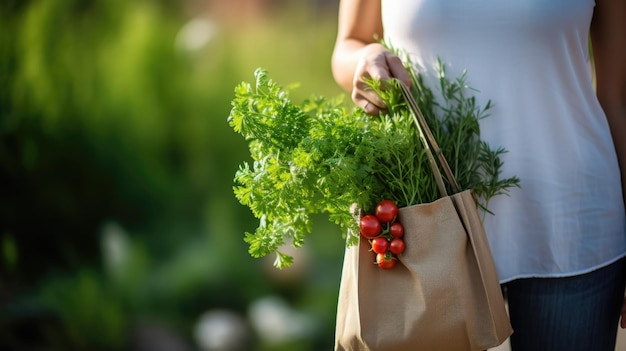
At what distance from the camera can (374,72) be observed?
1195 mm

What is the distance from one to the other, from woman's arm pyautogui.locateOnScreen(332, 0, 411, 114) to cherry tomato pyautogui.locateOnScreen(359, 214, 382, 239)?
196 mm

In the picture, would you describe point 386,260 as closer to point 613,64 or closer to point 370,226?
point 370,226

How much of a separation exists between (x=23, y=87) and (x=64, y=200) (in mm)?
454

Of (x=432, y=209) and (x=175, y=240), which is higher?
(x=175, y=240)

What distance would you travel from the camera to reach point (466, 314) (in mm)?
1149

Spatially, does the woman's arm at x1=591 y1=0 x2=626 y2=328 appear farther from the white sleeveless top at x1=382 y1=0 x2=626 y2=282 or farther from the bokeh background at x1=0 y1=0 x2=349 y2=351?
the bokeh background at x1=0 y1=0 x2=349 y2=351

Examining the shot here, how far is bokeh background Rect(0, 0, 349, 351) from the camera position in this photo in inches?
106

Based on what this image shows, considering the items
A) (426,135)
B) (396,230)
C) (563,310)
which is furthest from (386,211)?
(563,310)

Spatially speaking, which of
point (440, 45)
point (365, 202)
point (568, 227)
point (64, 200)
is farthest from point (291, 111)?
point (64, 200)

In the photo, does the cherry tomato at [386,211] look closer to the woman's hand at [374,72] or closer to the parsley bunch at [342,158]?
the parsley bunch at [342,158]

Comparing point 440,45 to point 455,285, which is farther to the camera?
point 440,45

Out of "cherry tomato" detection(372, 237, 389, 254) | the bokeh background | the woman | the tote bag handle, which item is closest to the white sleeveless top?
the woman

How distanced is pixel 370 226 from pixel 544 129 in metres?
0.36

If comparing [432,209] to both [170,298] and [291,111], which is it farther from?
[170,298]
